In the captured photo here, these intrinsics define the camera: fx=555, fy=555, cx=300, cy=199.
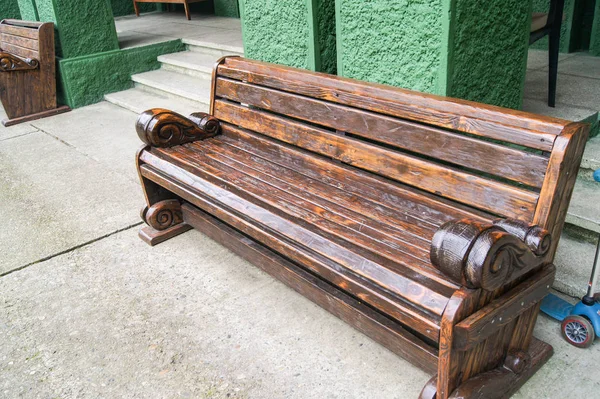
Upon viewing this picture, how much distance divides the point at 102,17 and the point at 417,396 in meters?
5.72

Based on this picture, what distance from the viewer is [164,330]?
2518 millimetres

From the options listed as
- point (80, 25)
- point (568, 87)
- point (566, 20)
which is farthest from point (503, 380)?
point (80, 25)

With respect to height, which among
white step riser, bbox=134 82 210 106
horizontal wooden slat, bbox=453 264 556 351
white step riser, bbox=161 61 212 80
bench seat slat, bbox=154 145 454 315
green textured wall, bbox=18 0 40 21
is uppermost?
green textured wall, bbox=18 0 40 21

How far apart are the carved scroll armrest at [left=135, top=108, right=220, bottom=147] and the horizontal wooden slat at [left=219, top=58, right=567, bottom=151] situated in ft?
1.31

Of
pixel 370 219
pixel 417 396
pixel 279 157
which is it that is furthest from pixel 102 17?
pixel 417 396

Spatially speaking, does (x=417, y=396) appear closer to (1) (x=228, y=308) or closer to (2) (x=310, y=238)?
(2) (x=310, y=238)

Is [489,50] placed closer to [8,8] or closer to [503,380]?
[503,380]

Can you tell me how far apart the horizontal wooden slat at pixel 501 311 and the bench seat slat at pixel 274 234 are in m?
0.09

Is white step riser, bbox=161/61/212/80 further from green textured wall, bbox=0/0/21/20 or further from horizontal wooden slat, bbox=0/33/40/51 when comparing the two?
green textured wall, bbox=0/0/21/20

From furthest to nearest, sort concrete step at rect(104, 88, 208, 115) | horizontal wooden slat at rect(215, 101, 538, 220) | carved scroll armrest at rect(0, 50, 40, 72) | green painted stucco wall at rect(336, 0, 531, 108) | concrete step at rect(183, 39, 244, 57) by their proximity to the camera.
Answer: concrete step at rect(183, 39, 244, 57), carved scroll armrest at rect(0, 50, 40, 72), concrete step at rect(104, 88, 208, 115), green painted stucco wall at rect(336, 0, 531, 108), horizontal wooden slat at rect(215, 101, 538, 220)

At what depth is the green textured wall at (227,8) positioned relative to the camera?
26.6 feet

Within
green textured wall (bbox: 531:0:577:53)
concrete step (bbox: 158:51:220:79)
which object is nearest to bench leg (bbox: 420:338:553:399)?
green textured wall (bbox: 531:0:577:53)

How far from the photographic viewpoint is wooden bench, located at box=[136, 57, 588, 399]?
1709 millimetres

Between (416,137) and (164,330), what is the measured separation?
140 centimetres
